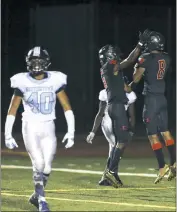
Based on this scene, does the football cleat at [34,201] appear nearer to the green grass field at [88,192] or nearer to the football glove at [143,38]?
the green grass field at [88,192]

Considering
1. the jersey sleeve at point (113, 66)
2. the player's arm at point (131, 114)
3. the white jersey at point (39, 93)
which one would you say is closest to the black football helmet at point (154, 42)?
the jersey sleeve at point (113, 66)

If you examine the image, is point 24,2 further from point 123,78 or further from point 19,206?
point 19,206

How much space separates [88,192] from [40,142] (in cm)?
194

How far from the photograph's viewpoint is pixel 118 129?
11.6 meters

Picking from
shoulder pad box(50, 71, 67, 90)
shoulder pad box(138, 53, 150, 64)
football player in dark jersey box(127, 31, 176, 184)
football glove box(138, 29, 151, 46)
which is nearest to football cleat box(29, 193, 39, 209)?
shoulder pad box(50, 71, 67, 90)

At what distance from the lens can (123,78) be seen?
11.7m

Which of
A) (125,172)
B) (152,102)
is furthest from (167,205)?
(125,172)

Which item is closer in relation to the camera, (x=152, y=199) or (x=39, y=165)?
(x=39, y=165)

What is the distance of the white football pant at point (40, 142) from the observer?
9.33 metres

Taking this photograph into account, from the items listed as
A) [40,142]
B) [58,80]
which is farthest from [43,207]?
[58,80]

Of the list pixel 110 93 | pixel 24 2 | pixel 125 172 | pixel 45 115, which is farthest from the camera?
pixel 24 2

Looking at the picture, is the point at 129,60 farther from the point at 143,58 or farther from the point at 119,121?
the point at 119,121

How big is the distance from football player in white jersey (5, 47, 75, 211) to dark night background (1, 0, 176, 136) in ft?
46.3

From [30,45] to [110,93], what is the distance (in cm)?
1259
